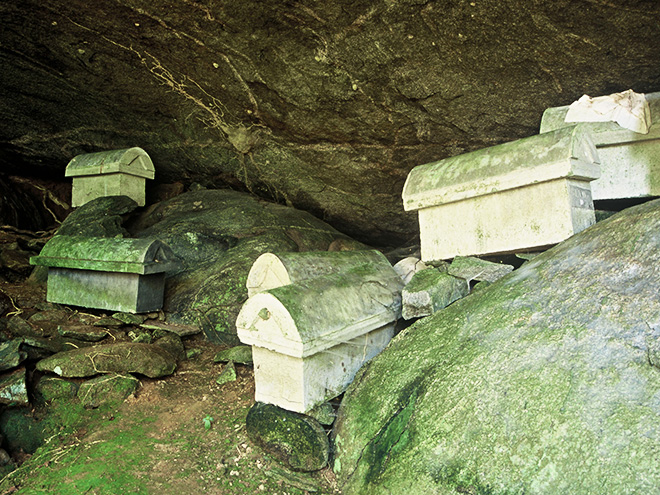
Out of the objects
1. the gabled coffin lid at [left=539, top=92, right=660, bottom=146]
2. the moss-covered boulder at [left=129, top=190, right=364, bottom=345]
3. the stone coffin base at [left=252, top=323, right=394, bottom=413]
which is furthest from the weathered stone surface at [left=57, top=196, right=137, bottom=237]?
the gabled coffin lid at [left=539, top=92, right=660, bottom=146]

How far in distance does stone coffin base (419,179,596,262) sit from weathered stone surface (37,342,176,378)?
2013 millimetres

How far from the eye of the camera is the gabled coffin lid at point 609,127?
2.70m

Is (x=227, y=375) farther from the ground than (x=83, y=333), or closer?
closer

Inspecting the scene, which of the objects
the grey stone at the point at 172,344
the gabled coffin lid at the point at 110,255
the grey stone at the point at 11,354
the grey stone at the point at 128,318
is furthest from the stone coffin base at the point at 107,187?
the grey stone at the point at 11,354

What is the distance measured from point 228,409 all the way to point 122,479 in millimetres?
761

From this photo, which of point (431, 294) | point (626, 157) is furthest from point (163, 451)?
point (626, 157)

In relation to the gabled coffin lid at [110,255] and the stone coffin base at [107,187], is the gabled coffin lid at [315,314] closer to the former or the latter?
the gabled coffin lid at [110,255]

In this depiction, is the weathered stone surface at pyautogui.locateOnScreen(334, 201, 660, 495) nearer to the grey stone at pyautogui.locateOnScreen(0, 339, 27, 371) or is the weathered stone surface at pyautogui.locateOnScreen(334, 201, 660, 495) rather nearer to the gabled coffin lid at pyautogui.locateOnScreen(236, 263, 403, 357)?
the gabled coffin lid at pyautogui.locateOnScreen(236, 263, 403, 357)

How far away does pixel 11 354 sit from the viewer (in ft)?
9.59

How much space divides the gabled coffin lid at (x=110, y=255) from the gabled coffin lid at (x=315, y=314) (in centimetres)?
145

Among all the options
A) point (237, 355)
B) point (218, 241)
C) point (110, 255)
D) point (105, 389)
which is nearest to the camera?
point (105, 389)

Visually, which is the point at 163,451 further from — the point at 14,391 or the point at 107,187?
the point at 107,187

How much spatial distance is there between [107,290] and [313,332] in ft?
7.56

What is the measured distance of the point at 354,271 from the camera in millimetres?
3072
